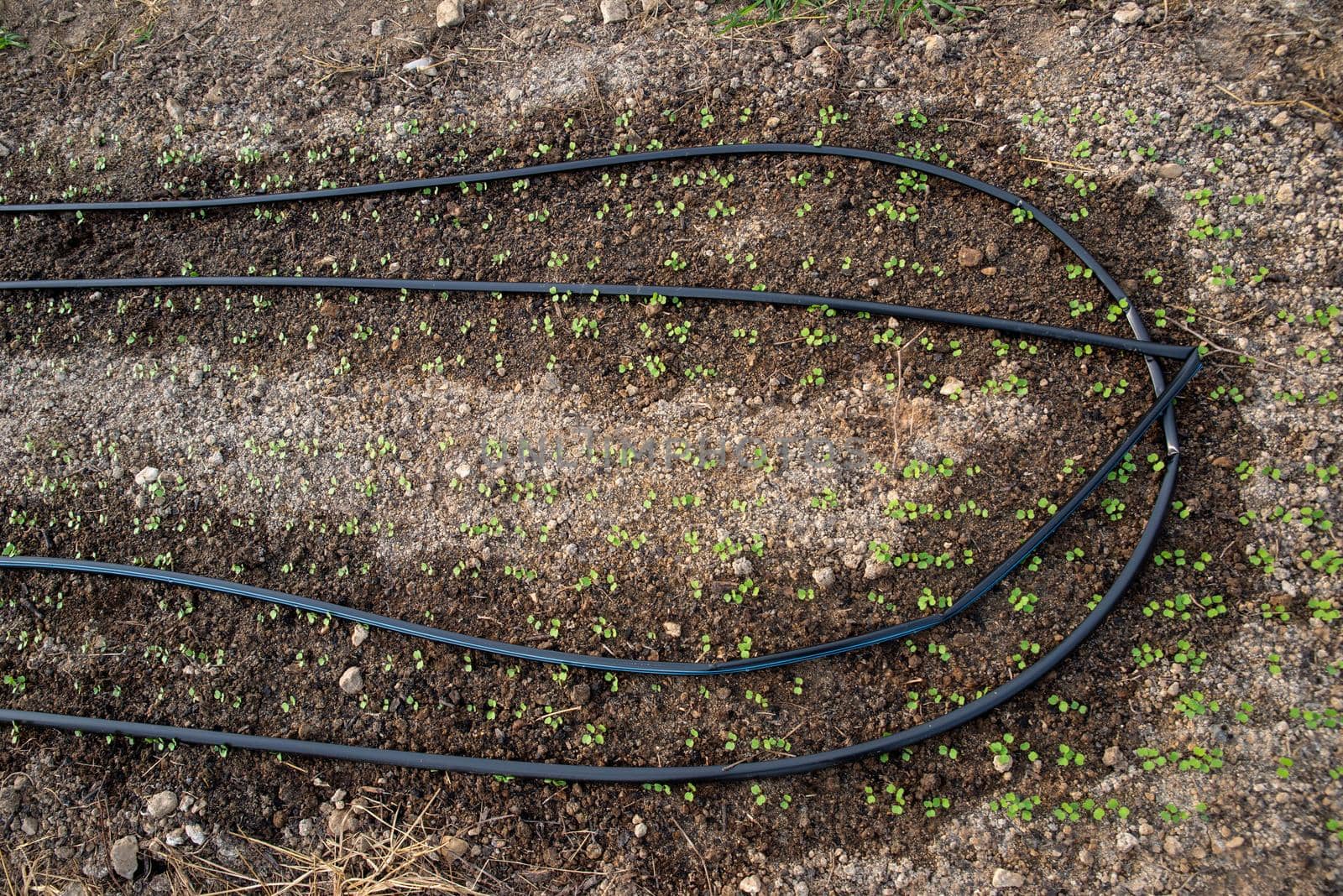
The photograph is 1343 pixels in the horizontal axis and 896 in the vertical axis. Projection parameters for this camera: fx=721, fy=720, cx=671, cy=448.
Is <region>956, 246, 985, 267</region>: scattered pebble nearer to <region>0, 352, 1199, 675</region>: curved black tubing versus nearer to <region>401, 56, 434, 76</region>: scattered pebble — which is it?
<region>0, 352, 1199, 675</region>: curved black tubing

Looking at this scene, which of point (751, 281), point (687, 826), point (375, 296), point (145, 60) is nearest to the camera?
point (687, 826)

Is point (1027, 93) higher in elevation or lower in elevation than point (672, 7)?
lower

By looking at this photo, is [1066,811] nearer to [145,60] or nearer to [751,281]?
[751,281]

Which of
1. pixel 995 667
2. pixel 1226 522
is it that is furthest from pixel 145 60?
pixel 1226 522

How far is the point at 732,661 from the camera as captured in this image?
257cm

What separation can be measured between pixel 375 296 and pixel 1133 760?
3298 millimetres

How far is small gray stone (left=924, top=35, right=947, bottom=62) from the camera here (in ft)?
9.43

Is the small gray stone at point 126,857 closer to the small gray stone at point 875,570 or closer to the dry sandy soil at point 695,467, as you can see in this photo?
the dry sandy soil at point 695,467

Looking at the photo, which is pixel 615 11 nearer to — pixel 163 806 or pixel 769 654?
pixel 769 654

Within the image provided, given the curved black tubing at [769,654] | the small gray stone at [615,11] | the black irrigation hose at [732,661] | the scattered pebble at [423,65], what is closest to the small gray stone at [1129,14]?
the black irrigation hose at [732,661]

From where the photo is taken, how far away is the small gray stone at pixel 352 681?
271 centimetres

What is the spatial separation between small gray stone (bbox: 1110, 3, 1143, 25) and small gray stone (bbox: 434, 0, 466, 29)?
106 inches

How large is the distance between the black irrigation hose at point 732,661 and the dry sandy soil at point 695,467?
6 centimetres

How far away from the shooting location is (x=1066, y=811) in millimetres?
2344
